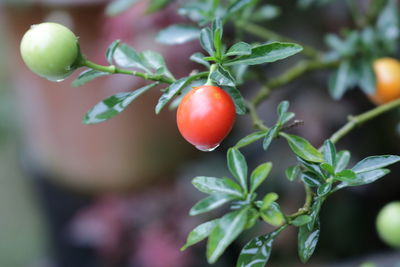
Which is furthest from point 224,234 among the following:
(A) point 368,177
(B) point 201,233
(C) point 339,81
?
(C) point 339,81

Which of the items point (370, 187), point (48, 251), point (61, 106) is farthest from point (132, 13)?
point (48, 251)

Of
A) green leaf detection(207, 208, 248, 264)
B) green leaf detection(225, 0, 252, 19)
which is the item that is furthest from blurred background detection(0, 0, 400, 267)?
green leaf detection(207, 208, 248, 264)

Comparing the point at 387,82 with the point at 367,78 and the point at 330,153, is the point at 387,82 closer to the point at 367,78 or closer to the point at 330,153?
the point at 367,78

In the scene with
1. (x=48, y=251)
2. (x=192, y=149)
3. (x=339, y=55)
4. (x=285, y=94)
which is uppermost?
(x=339, y=55)

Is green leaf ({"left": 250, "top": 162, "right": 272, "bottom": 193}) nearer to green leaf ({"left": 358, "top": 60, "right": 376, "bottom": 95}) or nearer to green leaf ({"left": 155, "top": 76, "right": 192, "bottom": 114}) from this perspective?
green leaf ({"left": 155, "top": 76, "right": 192, "bottom": 114})

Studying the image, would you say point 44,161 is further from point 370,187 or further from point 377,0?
point 377,0
